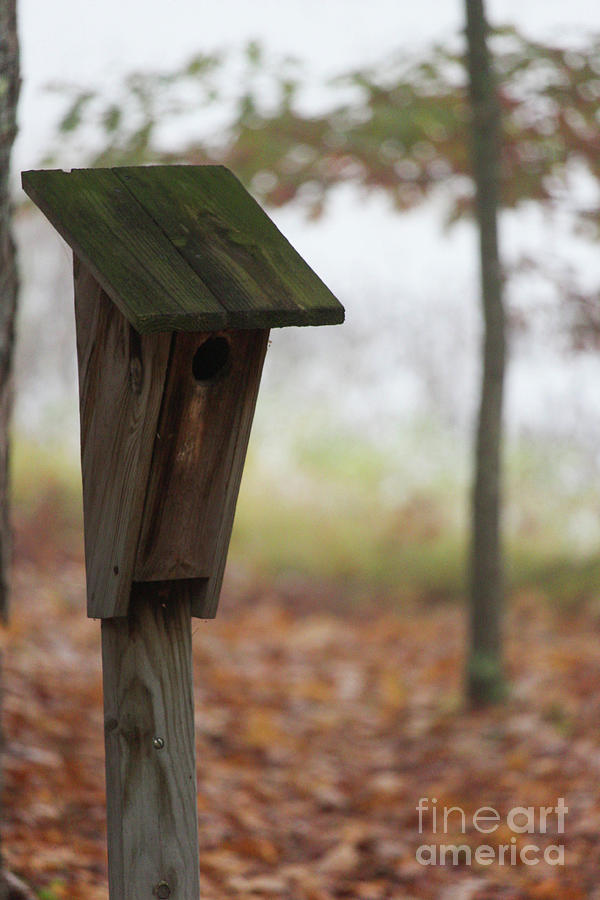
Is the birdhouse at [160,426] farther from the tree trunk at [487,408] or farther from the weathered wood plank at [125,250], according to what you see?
the tree trunk at [487,408]

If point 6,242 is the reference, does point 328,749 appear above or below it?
below

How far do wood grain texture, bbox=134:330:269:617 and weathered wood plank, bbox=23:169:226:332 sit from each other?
13 centimetres

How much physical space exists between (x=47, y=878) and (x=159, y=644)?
1243 millimetres

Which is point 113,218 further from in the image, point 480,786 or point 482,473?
point 482,473

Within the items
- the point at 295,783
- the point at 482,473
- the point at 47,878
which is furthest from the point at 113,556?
the point at 482,473

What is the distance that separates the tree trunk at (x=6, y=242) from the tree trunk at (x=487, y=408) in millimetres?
3009

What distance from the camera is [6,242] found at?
2.88m

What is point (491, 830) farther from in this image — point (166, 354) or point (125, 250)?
point (125, 250)

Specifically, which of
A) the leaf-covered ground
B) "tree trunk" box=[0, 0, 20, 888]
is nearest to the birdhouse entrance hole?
"tree trunk" box=[0, 0, 20, 888]

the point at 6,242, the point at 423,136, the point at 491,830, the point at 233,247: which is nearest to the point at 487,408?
the point at 423,136

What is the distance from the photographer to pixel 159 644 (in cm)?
222

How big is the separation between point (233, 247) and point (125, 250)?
0.76ft

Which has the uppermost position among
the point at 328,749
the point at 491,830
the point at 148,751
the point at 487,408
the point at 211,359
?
the point at 211,359

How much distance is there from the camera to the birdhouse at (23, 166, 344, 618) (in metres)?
1.97
